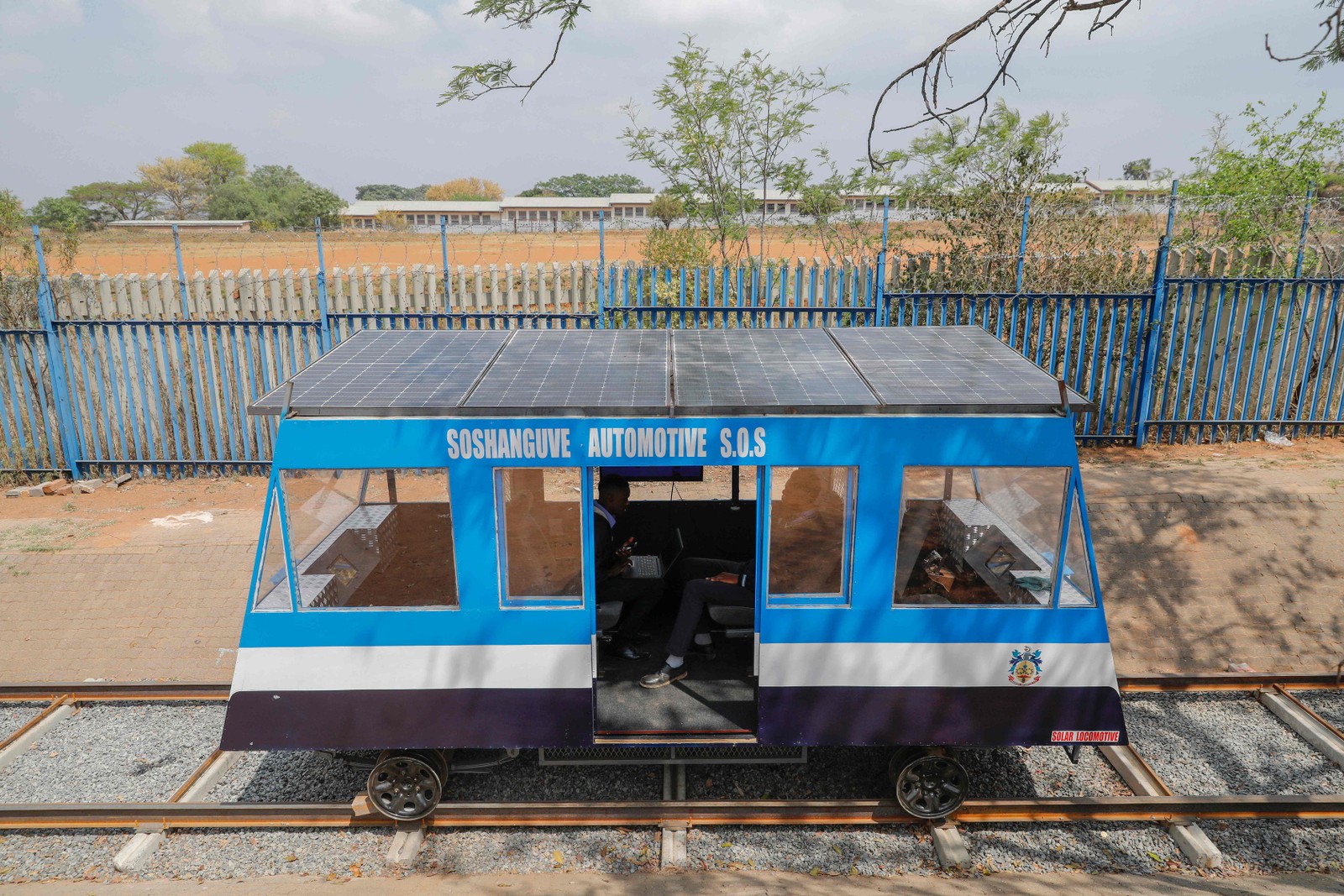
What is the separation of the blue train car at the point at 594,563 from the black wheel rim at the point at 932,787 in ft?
0.06

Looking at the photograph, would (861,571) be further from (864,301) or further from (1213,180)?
(1213,180)

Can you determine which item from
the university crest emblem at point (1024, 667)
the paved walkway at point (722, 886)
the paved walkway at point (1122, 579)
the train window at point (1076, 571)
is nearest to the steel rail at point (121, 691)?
the paved walkway at point (1122, 579)

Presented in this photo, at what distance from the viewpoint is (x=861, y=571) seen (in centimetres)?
500

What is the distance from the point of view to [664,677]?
579cm

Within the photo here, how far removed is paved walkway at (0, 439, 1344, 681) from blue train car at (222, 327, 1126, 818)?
313 centimetres

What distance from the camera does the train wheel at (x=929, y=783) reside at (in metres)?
5.45

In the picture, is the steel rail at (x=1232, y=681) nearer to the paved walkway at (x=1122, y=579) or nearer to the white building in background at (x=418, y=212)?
the paved walkway at (x=1122, y=579)

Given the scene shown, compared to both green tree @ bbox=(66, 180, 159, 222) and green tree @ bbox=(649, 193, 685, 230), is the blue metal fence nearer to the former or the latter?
green tree @ bbox=(649, 193, 685, 230)

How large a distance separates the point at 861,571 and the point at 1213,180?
44.4ft

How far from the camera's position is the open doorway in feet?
17.9

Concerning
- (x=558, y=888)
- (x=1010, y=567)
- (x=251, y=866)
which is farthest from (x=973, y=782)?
(x=251, y=866)

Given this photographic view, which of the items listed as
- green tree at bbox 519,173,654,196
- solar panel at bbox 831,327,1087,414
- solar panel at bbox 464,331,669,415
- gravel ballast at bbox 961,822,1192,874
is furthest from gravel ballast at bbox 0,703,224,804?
green tree at bbox 519,173,654,196

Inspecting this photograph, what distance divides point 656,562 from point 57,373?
342 inches

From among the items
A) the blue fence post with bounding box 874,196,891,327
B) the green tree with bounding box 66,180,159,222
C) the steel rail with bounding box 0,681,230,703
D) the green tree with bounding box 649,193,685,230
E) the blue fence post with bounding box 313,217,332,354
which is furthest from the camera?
the green tree with bounding box 66,180,159,222
